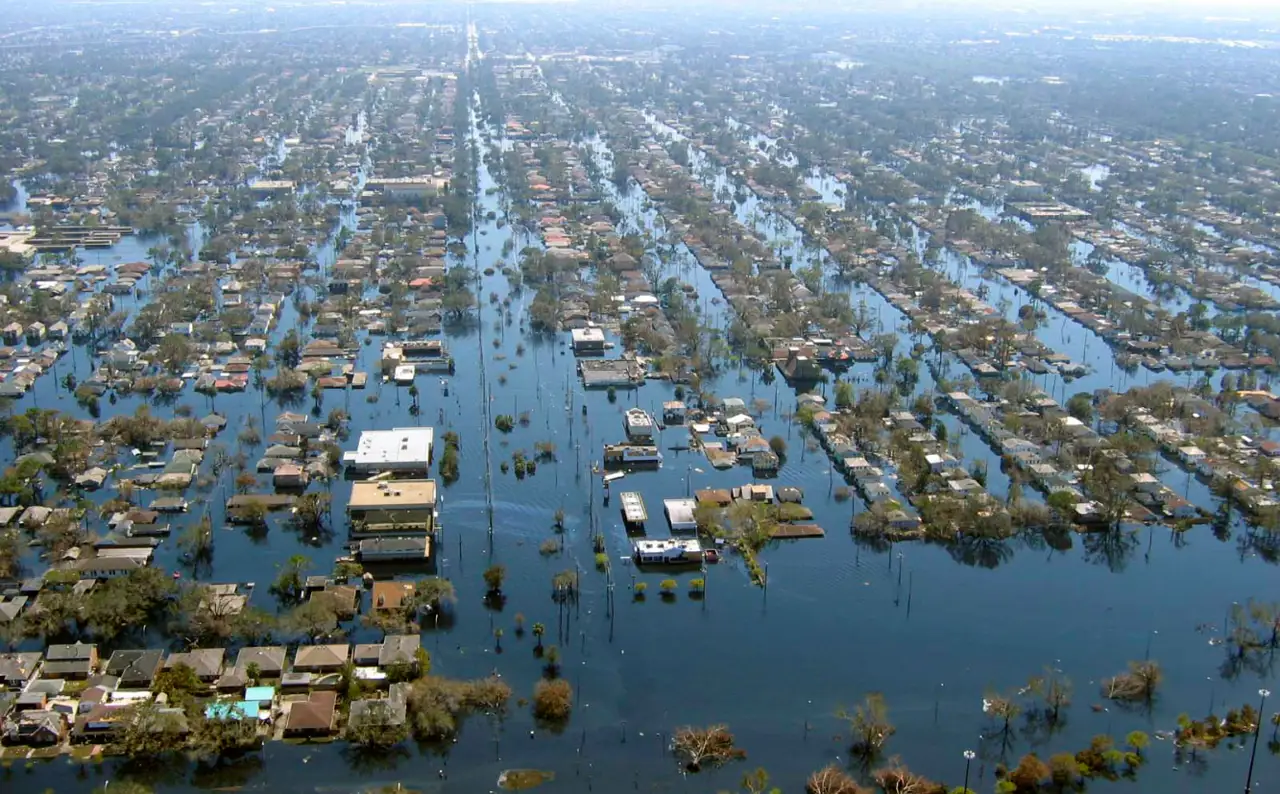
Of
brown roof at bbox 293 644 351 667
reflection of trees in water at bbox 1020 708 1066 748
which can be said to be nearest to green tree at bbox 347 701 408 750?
brown roof at bbox 293 644 351 667

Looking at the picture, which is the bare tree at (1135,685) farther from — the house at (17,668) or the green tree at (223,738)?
the house at (17,668)

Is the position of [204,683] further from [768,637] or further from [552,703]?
[768,637]

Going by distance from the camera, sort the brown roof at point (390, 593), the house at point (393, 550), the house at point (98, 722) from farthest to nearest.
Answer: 1. the house at point (393, 550)
2. the brown roof at point (390, 593)
3. the house at point (98, 722)

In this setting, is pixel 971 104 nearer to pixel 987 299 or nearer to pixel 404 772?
pixel 987 299

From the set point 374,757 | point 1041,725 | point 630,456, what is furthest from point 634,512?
point 1041,725

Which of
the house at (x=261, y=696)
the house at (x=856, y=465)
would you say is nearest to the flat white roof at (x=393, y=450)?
the house at (x=261, y=696)

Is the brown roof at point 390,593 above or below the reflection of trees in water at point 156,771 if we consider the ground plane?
above

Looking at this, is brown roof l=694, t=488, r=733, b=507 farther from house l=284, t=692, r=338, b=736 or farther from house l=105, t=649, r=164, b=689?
house l=105, t=649, r=164, b=689
